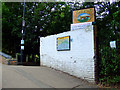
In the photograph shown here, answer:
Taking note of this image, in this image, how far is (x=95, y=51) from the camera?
278 inches

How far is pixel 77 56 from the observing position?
7707mm

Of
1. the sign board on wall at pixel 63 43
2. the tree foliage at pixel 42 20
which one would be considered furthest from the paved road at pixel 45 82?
the tree foliage at pixel 42 20

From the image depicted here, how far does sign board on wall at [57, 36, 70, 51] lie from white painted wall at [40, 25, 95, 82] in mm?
199

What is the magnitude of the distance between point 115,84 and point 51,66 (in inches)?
164

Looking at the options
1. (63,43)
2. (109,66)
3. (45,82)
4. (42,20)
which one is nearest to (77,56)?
(63,43)

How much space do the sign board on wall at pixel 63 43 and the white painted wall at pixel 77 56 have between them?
20 centimetres

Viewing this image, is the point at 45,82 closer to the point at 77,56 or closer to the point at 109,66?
the point at 77,56

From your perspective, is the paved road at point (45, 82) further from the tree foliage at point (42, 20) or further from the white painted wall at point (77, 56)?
the tree foliage at point (42, 20)

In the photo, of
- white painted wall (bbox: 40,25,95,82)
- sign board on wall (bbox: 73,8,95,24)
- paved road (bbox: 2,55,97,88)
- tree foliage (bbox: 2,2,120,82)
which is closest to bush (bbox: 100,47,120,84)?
white painted wall (bbox: 40,25,95,82)

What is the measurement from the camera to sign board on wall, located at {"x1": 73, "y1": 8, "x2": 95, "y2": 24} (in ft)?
28.0

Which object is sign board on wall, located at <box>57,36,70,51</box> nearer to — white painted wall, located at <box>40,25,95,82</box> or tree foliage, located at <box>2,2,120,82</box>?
white painted wall, located at <box>40,25,95,82</box>

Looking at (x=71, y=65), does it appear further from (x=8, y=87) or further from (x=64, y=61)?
(x=8, y=87)

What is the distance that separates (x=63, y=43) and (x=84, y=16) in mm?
2137

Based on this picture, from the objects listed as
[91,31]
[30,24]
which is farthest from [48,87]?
[30,24]
